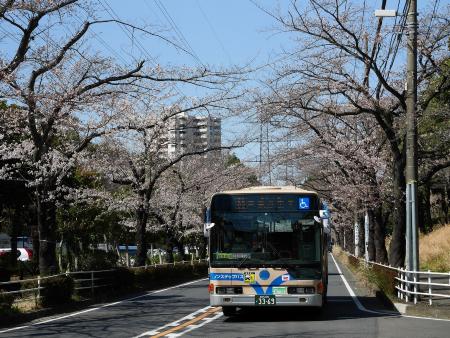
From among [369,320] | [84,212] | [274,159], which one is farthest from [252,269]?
[84,212]

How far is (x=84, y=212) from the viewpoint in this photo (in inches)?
2064

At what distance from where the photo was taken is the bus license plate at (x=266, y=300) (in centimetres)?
1541

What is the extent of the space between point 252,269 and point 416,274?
15.2 feet

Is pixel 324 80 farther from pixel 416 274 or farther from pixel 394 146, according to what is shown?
pixel 416 274

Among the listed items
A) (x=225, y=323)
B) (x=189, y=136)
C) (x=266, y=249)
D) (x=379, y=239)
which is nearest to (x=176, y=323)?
(x=225, y=323)

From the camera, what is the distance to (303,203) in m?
15.8

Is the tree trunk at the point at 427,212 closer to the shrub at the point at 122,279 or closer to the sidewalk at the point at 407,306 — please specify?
the shrub at the point at 122,279

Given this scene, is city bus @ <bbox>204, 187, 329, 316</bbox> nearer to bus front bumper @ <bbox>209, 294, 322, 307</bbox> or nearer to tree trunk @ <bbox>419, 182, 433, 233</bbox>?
bus front bumper @ <bbox>209, 294, 322, 307</bbox>

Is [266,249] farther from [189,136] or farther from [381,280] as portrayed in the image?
[189,136]

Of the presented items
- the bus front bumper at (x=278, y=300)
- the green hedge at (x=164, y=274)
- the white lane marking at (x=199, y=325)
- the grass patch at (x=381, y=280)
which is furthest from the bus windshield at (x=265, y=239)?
the green hedge at (x=164, y=274)

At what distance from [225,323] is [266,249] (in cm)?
189

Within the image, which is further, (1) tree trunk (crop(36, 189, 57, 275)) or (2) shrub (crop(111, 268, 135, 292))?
(2) shrub (crop(111, 268, 135, 292))

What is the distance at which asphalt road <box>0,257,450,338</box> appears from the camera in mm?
13281

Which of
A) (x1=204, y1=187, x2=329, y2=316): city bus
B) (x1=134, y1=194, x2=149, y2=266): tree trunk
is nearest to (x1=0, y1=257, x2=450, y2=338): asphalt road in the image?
(x1=204, y1=187, x2=329, y2=316): city bus
